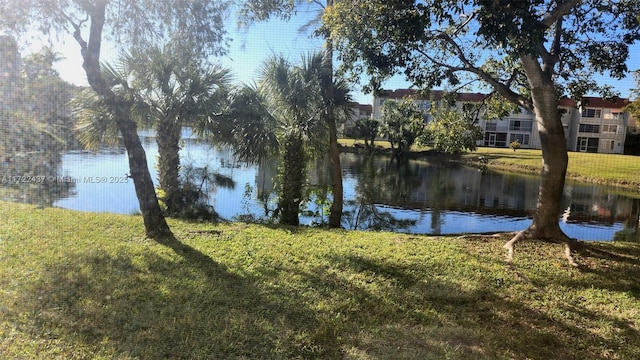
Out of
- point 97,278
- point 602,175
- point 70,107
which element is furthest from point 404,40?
point 602,175

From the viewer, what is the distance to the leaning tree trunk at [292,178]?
8.29 metres

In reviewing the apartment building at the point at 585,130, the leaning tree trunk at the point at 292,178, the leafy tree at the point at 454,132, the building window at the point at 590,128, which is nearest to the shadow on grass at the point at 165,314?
the leaning tree trunk at the point at 292,178

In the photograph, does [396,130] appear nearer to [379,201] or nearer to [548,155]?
[379,201]

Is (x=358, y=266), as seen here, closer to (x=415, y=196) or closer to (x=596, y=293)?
(x=596, y=293)

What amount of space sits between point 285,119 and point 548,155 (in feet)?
15.8

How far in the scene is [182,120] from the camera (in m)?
8.05

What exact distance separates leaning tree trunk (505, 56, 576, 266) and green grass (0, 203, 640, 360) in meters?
0.36

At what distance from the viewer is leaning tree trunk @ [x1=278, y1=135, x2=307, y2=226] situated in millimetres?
8289

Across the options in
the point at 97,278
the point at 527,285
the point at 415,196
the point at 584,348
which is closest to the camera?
the point at 584,348

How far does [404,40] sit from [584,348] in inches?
124

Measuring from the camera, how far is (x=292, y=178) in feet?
27.2

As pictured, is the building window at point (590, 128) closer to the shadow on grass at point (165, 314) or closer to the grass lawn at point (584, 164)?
the grass lawn at point (584, 164)

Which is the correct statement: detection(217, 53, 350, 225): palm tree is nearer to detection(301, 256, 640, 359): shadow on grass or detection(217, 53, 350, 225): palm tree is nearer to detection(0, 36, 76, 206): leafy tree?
detection(0, 36, 76, 206): leafy tree

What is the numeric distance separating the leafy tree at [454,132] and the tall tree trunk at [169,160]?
480cm
